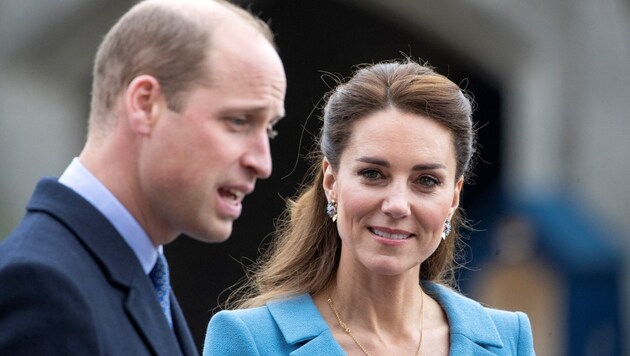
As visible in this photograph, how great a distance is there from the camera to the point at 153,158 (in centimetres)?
268

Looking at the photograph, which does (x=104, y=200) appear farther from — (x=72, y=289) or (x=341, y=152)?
(x=341, y=152)

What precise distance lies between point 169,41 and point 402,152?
143 cm

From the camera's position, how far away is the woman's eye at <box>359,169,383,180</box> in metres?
4.09

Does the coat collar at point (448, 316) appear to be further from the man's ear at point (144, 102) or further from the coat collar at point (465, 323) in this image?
the man's ear at point (144, 102)

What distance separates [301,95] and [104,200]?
420 inches

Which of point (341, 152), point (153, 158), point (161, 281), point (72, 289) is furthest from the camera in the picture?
point (341, 152)

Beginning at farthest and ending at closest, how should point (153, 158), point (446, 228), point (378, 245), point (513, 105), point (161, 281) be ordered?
point (513, 105) < point (446, 228) < point (378, 245) < point (161, 281) < point (153, 158)

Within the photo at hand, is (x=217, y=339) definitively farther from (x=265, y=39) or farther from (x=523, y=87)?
(x=523, y=87)

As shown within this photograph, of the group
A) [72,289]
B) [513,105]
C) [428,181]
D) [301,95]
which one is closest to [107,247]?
[72,289]

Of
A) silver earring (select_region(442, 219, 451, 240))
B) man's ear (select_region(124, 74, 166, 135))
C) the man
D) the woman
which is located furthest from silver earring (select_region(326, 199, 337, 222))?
man's ear (select_region(124, 74, 166, 135))

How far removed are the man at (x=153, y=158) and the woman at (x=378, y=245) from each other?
1285 millimetres

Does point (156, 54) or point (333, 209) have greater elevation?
point (156, 54)

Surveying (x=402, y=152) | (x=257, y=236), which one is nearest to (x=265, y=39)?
(x=402, y=152)

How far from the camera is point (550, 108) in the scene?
11344mm
